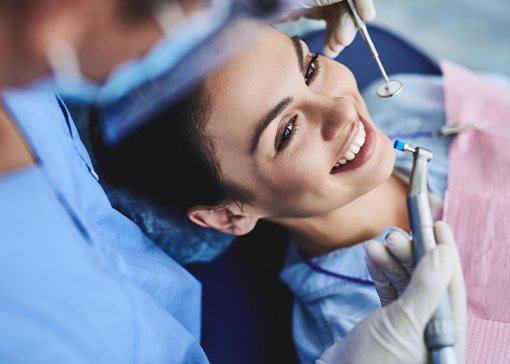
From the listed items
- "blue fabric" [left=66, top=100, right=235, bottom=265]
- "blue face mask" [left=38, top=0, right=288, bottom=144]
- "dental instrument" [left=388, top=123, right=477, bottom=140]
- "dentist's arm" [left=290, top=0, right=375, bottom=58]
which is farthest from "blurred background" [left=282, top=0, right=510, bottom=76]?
"blue face mask" [left=38, top=0, right=288, bottom=144]

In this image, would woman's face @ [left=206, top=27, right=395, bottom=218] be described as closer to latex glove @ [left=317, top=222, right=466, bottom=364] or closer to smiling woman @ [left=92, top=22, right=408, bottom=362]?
smiling woman @ [left=92, top=22, right=408, bottom=362]

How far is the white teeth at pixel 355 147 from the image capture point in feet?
2.95

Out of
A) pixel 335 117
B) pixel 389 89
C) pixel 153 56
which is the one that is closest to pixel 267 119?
pixel 335 117

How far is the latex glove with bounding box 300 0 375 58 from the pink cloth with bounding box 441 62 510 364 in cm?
36

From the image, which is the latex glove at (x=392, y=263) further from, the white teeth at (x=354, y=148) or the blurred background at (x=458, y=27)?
the blurred background at (x=458, y=27)

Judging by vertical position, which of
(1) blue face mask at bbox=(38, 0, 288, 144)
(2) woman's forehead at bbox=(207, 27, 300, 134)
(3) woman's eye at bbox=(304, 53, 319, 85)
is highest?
(1) blue face mask at bbox=(38, 0, 288, 144)

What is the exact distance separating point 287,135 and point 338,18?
28 cm

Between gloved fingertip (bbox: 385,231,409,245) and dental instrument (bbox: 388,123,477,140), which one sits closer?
gloved fingertip (bbox: 385,231,409,245)

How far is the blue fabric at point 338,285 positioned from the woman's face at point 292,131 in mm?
153

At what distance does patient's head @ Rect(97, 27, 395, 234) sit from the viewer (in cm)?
82

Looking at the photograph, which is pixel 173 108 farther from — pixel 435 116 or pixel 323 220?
pixel 435 116

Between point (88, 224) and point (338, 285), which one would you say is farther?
point (338, 285)

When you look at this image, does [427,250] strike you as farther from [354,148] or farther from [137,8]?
[137,8]

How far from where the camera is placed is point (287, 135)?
873mm
